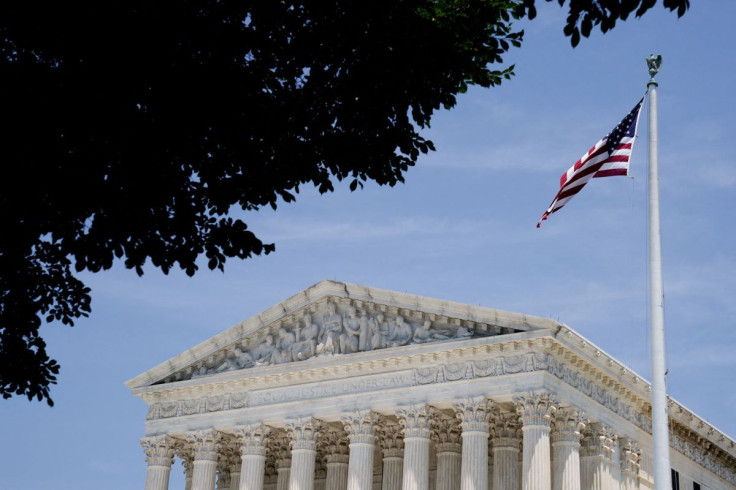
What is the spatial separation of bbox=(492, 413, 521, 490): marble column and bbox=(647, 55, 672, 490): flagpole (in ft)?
50.1

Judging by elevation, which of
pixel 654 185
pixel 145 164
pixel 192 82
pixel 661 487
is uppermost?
pixel 654 185

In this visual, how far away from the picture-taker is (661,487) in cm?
2461

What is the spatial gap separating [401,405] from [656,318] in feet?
53.3

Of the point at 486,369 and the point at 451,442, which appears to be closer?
the point at 486,369

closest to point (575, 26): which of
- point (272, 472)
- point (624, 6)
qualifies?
point (624, 6)

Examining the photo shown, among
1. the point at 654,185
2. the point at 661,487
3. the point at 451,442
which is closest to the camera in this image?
the point at 661,487

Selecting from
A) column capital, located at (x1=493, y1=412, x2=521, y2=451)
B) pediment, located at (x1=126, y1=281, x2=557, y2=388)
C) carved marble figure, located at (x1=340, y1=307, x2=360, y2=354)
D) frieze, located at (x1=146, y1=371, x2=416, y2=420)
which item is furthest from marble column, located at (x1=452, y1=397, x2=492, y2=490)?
carved marble figure, located at (x1=340, y1=307, x2=360, y2=354)

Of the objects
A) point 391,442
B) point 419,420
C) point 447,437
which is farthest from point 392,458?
point 419,420

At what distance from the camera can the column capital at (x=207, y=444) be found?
44812mm

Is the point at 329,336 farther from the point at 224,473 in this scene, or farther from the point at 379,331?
the point at 224,473

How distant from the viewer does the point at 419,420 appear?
1567 inches

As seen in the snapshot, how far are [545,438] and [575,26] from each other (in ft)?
86.5

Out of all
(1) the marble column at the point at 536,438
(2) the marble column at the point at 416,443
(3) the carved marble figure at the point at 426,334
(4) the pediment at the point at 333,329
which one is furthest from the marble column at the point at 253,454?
(1) the marble column at the point at 536,438

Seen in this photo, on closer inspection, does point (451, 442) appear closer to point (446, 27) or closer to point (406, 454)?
point (406, 454)
